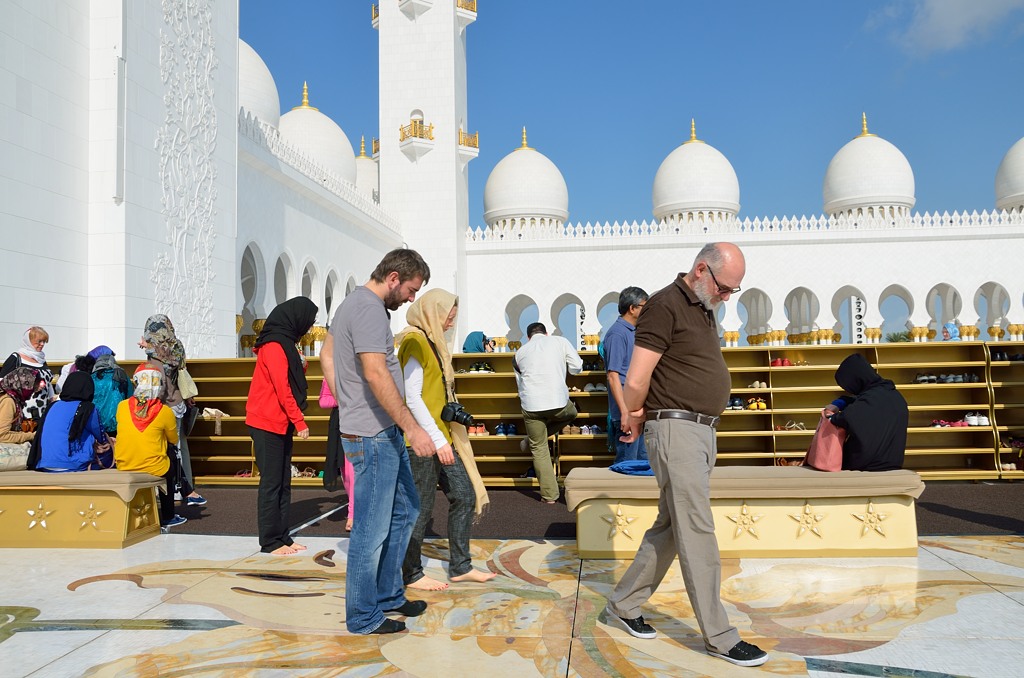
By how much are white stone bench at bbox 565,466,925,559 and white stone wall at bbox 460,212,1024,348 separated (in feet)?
65.0

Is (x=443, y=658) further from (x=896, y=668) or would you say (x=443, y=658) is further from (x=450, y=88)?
(x=450, y=88)

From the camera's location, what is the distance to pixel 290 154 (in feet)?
53.8

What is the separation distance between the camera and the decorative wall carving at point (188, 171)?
10.5 m

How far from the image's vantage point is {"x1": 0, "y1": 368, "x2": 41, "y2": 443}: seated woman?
549 centimetres

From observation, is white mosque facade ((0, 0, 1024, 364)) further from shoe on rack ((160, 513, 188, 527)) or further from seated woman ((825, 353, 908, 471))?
seated woman ((825, 353, 908, 471))

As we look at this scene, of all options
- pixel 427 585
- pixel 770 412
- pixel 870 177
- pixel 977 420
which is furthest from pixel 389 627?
pixel 870 177

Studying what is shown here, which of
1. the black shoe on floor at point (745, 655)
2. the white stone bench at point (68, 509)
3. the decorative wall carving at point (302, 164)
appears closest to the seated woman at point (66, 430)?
the white stone bench at point (68, 509)

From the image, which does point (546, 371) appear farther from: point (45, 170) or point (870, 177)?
point (870, 177)

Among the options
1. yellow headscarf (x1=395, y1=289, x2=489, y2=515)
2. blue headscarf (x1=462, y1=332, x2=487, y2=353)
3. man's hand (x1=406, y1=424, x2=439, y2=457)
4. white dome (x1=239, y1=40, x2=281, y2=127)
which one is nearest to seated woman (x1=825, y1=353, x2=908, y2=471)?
yellow headscarf (x1=395, y1=289, x2=489, y2=515)

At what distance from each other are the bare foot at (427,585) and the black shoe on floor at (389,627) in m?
0.62

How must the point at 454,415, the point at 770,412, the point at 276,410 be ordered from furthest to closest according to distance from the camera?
the point at 770,412 → the point at 276,410 → the point at 454,415

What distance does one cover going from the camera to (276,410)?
4.85 meters

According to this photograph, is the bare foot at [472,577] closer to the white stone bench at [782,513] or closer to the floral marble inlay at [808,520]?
the white stone bench at [782,513]

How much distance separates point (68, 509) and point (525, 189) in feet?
79.3
